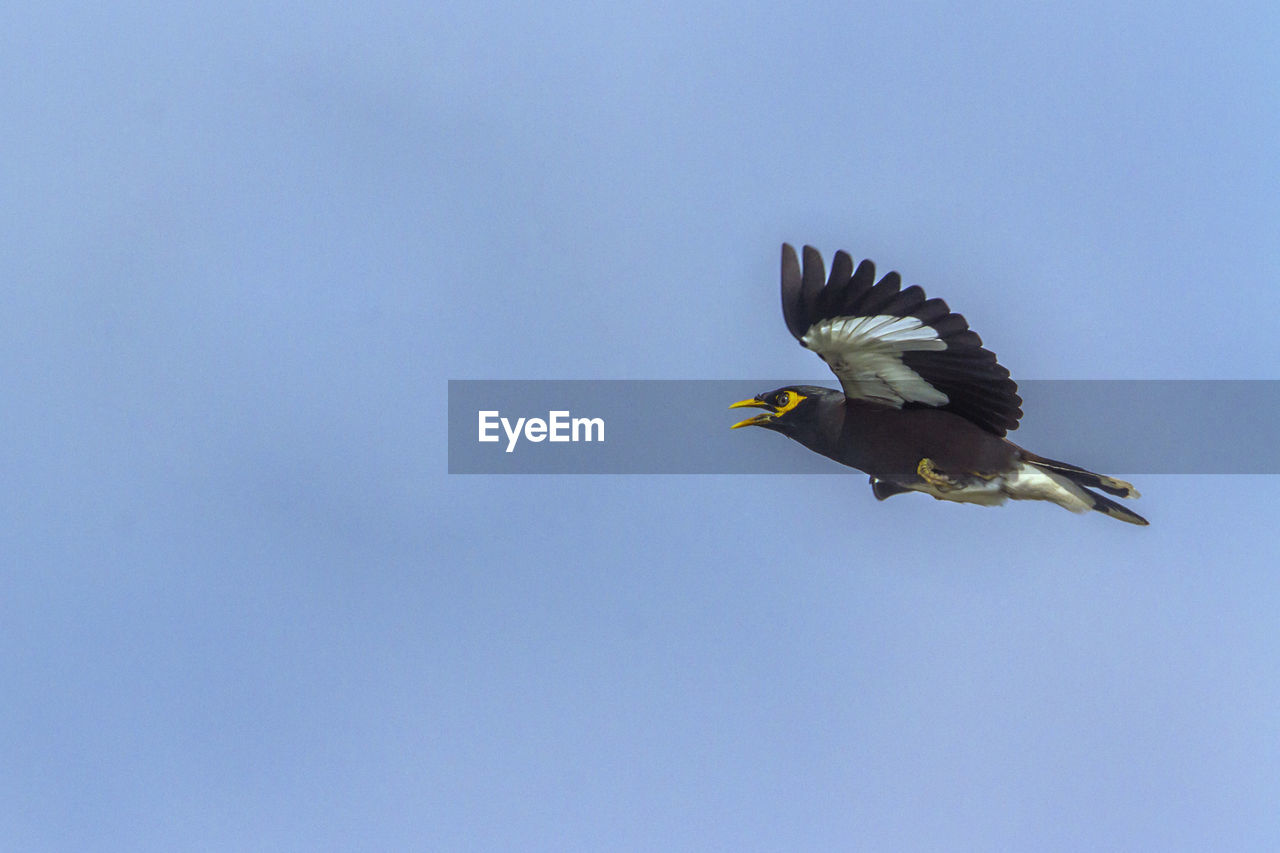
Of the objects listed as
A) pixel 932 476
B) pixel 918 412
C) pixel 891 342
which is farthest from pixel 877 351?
pixel 932 476

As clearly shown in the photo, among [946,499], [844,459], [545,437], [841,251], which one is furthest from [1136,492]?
[545,437]

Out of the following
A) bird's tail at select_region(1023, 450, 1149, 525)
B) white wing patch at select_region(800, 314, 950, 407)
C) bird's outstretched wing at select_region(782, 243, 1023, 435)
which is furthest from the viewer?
bird's tail at select_region(1023, 450, 1149, 525)

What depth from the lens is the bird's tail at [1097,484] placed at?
17188 millimetres

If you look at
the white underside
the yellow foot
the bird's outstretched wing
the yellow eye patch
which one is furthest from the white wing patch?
the white underside

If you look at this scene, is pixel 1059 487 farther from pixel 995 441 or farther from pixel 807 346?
pixel 807 346

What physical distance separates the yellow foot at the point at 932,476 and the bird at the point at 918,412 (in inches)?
0.5

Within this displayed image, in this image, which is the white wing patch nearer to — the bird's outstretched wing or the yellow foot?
the bird's outstretched wing

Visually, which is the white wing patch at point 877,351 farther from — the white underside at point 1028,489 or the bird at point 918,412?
the white underside at point 1028,489

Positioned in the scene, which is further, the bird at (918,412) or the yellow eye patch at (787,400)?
the yellow eye patch at (787,400)

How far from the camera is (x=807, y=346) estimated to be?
646 inches

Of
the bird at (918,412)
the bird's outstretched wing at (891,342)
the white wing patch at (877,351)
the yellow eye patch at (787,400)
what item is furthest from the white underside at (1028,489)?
the yellow eye patch at (787,400)

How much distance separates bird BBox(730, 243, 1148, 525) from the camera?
16.0m

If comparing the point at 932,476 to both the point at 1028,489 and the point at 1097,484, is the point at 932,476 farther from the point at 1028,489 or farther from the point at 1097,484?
the point at 1097,484

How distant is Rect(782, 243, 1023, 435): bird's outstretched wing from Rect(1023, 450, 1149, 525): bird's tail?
734 mm
